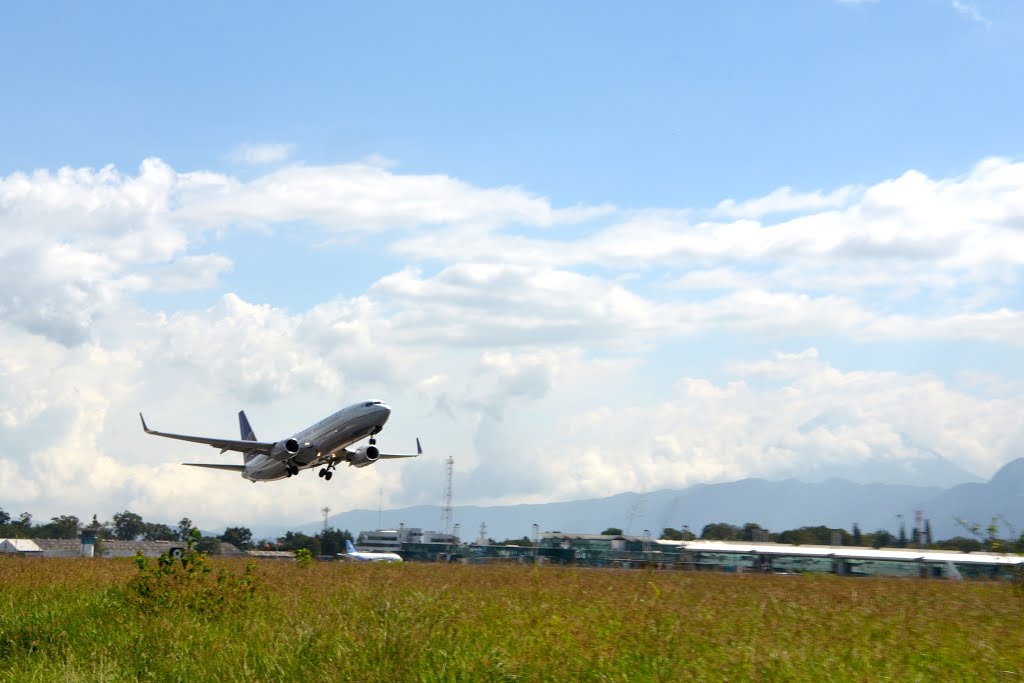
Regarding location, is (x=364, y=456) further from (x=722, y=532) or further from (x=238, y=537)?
(x=238, y=537)

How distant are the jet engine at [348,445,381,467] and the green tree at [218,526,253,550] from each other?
110018 mm

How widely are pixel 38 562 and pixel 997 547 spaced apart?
98.3ft

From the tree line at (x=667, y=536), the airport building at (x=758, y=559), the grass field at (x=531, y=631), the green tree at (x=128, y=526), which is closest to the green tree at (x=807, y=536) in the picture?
the tree line at (x=667, y=536)

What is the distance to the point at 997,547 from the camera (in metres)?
21.7

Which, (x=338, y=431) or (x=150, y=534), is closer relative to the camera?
(x=338, y=431)

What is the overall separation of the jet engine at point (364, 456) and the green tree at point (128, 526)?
161 metres

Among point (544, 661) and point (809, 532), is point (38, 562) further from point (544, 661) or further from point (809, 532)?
point (809, 532)

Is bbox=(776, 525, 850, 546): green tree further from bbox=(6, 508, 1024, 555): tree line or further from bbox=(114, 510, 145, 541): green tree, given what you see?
bbox=(114, 510, 145, 541): green tree

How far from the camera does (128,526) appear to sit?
194 metres

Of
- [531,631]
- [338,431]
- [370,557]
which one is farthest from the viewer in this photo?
[370,557]

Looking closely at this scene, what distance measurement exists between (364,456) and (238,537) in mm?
113823

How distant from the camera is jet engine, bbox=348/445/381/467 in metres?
48.7

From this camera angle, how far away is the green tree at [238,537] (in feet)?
501

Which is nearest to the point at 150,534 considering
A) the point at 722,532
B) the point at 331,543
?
the point at 331,543
